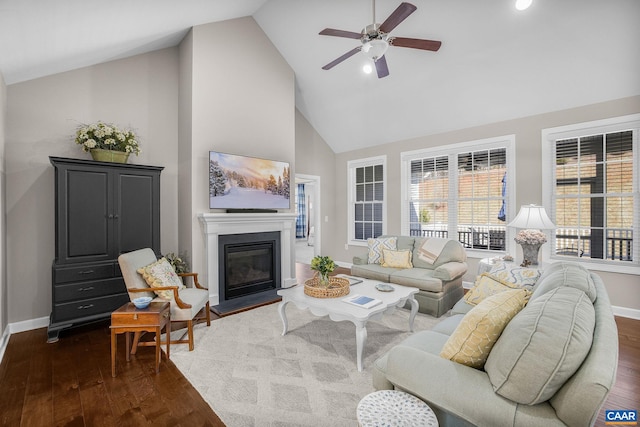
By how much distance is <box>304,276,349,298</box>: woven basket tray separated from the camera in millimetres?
2852

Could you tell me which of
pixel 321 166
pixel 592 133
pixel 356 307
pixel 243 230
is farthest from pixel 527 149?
pixel 243 230

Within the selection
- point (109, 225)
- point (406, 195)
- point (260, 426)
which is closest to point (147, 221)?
point (109, 225)

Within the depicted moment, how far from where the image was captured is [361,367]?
2424 millimetres

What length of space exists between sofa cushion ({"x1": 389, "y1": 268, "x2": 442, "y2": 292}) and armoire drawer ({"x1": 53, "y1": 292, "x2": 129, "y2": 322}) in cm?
330

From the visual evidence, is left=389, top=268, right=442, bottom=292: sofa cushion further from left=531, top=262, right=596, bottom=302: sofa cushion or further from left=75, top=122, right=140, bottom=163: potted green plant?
left=75, top=122, right=140, bottom=163: potted green plant

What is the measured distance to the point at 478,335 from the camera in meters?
1.41

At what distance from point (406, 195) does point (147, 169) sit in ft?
14.4

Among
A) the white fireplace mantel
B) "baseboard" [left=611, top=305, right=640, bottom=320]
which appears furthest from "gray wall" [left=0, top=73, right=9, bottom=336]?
"baseboard" [left=611, top=305, right=640, bottom=320]

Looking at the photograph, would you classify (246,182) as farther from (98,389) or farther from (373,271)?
(98,389)

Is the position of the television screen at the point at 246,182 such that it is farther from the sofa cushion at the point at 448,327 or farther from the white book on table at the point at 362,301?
the sofa cushion at the point at 448,327

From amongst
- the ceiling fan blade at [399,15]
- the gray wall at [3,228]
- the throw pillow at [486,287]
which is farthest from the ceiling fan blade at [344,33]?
the gray wall at [3,228]

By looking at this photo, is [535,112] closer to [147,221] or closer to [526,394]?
[526,394]

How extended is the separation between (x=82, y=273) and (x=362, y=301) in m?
2.95

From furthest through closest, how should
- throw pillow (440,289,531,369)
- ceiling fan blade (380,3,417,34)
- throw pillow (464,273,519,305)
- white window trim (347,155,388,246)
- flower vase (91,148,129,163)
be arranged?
white window trim (347,155,388,246) < flower vase (91,148,129,163) < throw pillow (464,273,519,305) < ceiling fan blade (380,3,417,34) < throw pillow (440,289,531,369)
